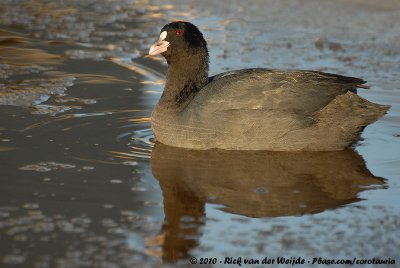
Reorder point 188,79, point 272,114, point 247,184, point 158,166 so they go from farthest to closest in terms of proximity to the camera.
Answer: point 188,79, point 272,114, point 158,166, point 247,184

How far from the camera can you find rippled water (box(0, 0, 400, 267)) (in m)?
4.54

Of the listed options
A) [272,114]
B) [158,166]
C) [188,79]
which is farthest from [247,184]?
[188,79]

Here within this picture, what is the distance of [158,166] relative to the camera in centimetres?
600

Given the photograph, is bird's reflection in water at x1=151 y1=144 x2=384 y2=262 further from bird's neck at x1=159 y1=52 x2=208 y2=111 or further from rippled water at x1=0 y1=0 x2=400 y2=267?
bird's neck at x1=159 y1=52 x2=208 y2=111

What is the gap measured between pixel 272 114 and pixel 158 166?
102 centimetres

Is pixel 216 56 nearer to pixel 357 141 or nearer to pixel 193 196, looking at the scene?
pixel 357 141

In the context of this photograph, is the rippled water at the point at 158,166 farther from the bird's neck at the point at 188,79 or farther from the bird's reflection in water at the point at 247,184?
the bird's neck at the point at 188,79

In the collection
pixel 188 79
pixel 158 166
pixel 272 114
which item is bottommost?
pixel 158 166

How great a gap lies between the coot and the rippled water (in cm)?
11

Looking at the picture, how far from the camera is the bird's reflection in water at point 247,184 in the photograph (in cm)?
493

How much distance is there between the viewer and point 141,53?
9.48 m

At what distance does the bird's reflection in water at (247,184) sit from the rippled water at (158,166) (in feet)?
0.05

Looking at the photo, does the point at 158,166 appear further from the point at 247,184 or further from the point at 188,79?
the point at 188,79

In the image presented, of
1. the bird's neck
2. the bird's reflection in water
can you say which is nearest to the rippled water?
the bird's reflection in water
